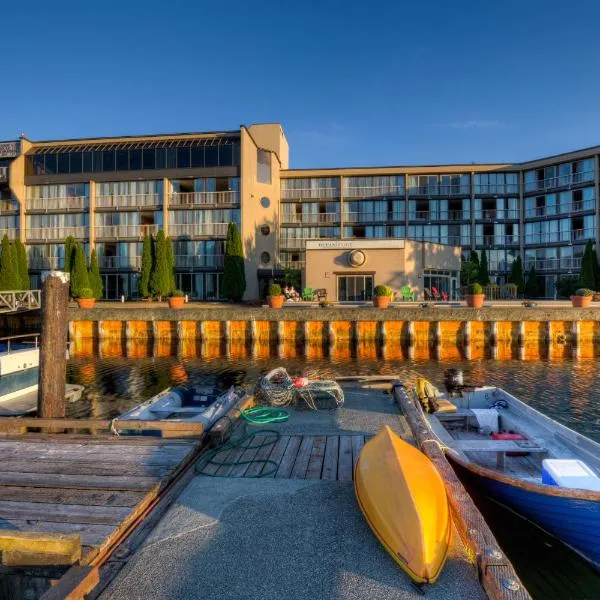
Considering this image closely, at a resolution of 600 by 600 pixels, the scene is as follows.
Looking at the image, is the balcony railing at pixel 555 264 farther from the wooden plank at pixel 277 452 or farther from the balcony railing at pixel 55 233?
the wooden plank at pixel 277 452

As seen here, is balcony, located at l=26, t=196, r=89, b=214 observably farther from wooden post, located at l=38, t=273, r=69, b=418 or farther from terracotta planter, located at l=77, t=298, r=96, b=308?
wooden post, located at l=38, t=273, r=69, b=418

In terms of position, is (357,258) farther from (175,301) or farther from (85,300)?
(85,300)

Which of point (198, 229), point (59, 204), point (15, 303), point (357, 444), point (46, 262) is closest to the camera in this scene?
point (357, 444)

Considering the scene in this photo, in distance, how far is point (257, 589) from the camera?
4215 mm

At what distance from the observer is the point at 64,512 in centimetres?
536

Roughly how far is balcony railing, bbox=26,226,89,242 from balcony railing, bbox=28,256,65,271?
1897 millimetres

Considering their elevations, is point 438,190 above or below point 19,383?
above

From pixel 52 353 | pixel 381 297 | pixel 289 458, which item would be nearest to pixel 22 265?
pixel 381 297

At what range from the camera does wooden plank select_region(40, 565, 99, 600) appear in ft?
12.4

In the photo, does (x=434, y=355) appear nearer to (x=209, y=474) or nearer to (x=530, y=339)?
(x=530, y=339)

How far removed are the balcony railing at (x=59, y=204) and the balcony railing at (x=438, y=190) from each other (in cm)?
3470

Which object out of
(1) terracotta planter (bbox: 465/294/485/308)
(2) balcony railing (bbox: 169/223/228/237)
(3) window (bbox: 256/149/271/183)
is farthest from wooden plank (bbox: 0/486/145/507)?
(3) window (bbox: 256/149/271/183)

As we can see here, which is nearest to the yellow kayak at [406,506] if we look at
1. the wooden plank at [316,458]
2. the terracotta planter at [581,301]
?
the wooden plank at [316,458]

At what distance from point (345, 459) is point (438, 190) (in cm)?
5103
